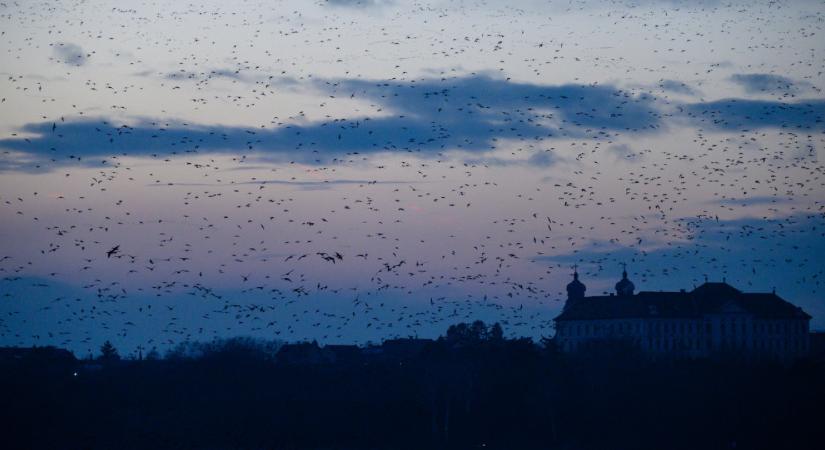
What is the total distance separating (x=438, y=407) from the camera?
88.4 m

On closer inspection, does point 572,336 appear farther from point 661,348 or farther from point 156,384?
point 156,384

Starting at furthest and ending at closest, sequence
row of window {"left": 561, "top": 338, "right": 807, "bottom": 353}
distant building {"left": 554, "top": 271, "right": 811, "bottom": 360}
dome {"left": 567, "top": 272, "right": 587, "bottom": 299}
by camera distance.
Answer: dome {"left": 567, "top": 272, "right": 587, "bottom": 299}
distant building {"left": 554, "top": 271, "right": 811, "bottom": 360}
row of window {"left": 561, "top": 338, "right": 807, "bottom": 353}

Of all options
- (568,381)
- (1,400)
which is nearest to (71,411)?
(1,400)

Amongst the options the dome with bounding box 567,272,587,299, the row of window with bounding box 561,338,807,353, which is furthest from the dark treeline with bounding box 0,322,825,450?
the dome with bounding box 567,272,587,299

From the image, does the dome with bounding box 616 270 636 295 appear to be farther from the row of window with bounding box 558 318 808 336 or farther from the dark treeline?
the dark treeline

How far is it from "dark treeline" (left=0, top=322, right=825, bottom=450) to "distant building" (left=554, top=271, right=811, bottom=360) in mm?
55032

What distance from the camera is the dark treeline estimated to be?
265 feet

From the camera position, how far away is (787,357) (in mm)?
148125

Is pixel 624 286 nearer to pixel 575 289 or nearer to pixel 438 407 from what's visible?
pixel 575 289

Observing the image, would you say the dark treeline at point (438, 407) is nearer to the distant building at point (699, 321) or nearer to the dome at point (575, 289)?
the distant building at point (699, 321)

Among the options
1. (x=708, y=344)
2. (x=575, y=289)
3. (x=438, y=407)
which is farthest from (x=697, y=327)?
(x=438, y=407)

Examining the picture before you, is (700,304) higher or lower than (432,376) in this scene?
higher

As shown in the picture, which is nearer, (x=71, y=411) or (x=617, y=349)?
(x=71, y=411)

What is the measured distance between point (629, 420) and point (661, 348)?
69.4m
